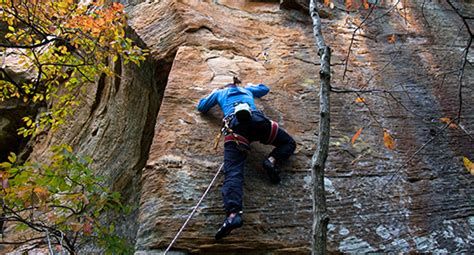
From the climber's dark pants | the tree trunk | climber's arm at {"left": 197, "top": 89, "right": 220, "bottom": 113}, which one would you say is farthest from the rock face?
the tree trunk

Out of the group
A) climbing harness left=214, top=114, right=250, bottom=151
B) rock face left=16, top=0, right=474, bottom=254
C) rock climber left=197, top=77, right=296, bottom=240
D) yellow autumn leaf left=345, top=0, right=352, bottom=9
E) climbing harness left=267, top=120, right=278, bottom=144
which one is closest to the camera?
rock climber left=197, top=77, right=296, bottom=240

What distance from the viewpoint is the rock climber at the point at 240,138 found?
5020 millimetres

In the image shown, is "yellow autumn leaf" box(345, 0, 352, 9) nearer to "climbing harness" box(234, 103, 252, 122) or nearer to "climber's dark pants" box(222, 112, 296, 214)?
"climber's dark pants" box(222, 112, 296, 214)

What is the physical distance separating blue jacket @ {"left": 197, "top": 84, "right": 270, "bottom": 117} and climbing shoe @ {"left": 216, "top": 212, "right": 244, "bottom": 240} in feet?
5.06

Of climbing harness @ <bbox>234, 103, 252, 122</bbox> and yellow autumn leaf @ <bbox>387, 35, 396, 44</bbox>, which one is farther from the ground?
yellow autumn leaf @ <bbox>387, 35, 396, 44</bbox>

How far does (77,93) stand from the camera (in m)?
9.68

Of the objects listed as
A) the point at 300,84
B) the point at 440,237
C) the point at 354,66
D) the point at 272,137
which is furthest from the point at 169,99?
the point at 440,237

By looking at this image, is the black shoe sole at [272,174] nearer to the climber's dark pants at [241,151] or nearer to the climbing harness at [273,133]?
the climber's dark pants at [241,151]

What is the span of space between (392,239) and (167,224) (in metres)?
2.38

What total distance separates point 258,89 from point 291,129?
27.9 inches

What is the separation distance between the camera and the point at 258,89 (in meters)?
6.60

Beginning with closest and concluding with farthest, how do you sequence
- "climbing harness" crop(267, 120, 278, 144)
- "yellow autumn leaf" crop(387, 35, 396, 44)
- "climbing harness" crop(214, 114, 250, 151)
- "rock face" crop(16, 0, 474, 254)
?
"rock face" crop(16, 0, 474, 254), "climbing harness" crop(214, 114, 250, 151), "climbing harness" crop(267, 120, 278, 144), "yellow autumn leaf" crop(387, 35, 396, 44)

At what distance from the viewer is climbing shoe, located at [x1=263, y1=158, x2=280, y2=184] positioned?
5.47 metres

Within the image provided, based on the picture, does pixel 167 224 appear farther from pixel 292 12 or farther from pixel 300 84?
pixel 292 12
